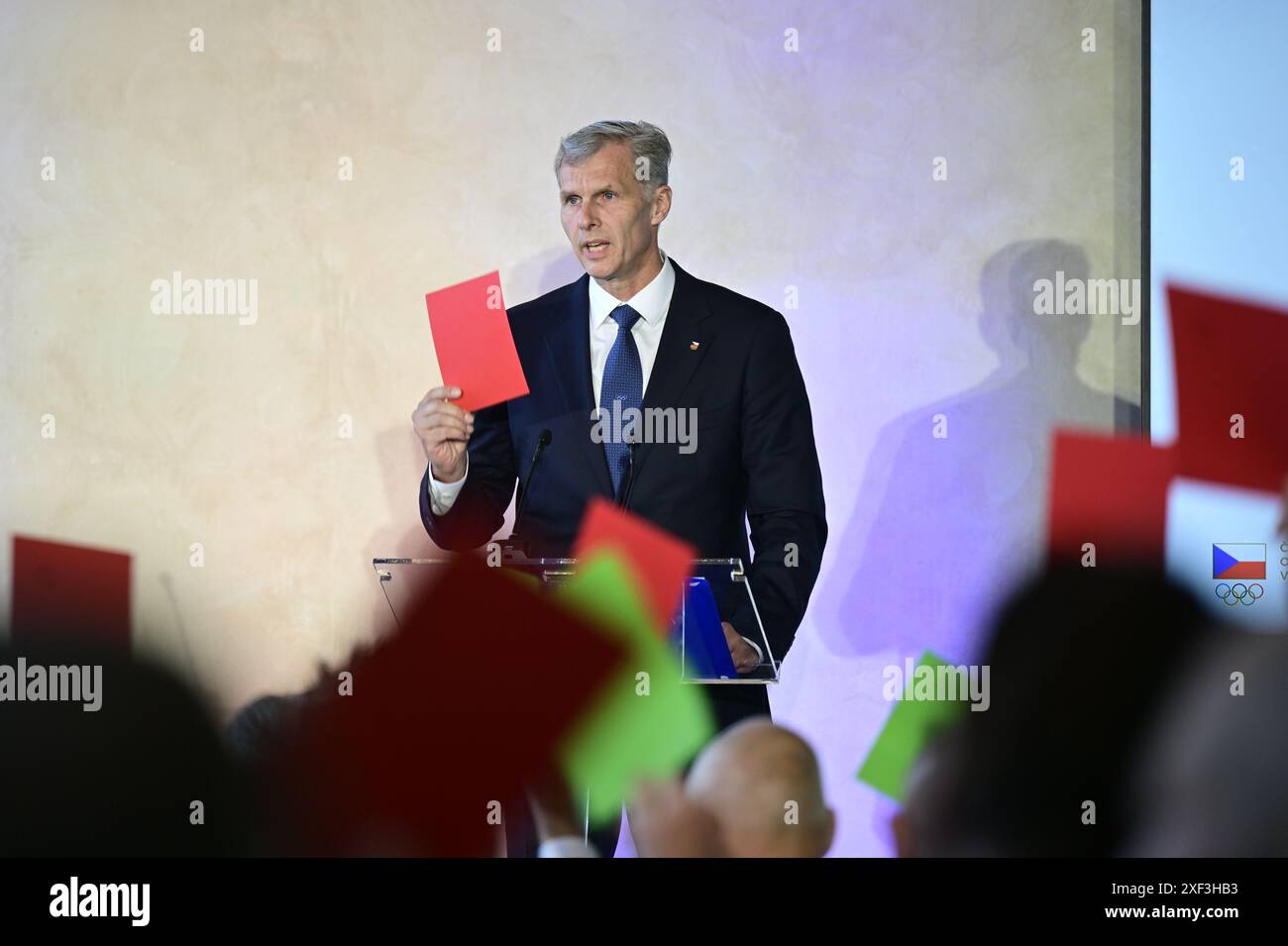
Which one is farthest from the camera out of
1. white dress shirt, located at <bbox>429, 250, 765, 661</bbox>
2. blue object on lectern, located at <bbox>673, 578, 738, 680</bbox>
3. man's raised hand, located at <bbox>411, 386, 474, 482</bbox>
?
white dress shirt, located at <bbox>429, 250, 765, 661</bbox>

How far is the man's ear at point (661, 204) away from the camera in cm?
338

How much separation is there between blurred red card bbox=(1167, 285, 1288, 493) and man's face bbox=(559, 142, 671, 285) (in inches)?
58.2

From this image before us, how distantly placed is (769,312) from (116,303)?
6.04ft

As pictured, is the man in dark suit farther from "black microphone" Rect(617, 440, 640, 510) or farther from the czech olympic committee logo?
the czech olympic committee logo

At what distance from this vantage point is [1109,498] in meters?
3.43

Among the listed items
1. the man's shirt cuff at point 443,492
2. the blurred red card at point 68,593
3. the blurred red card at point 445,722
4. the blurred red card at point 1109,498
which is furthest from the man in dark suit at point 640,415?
the blurred red card at point 68,593

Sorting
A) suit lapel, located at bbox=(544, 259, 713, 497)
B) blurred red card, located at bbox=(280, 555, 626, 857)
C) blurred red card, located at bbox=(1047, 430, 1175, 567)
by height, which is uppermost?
suit lapel, located at bbox=(544, 259, 713, 497)

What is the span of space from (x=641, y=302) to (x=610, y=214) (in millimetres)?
253

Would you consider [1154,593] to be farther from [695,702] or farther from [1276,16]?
[1276,16]

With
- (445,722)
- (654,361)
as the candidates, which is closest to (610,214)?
(654,361)

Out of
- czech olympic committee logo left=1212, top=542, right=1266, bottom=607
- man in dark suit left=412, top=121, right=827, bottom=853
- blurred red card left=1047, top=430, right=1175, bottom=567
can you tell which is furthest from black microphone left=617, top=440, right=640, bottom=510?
czech olympic committee logo left=1212, top=542, right=1266, bottom=607

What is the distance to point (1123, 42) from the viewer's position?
3.46 metres

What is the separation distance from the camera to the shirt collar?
3359 mm

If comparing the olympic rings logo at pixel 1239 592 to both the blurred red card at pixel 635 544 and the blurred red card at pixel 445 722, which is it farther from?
the blurred red card at pixel 445 722
